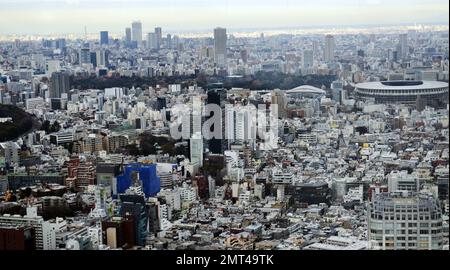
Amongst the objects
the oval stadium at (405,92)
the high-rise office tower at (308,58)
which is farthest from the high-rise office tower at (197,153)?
the oval stadium at (405,92)

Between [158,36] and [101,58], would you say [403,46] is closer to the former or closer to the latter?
[158,36]

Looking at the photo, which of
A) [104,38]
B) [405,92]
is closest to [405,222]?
[405,92]

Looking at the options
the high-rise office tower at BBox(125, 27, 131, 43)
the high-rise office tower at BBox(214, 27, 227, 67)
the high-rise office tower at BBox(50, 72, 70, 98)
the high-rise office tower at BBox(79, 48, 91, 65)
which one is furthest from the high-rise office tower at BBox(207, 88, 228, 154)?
the high-rise office tower at BBox(50, 72, 70, 98)

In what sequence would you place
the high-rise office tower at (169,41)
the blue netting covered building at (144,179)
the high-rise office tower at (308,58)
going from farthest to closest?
1. the high-rise office tower at (308,58)
2. the high-rise office tower at (169,41)
3. the blue netting covered building at (144,179)

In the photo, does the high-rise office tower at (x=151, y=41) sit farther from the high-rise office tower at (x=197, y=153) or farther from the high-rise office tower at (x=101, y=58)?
the high-rise office tower at (x=197, y=153)

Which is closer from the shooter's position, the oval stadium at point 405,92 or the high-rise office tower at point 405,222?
the high-rise office tower at point 405,222

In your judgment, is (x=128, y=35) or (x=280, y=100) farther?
(x=280, y=100)
